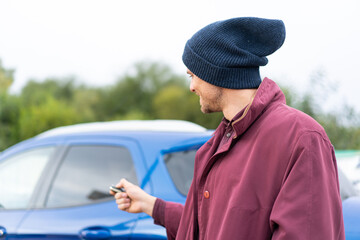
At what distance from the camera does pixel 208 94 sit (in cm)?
186

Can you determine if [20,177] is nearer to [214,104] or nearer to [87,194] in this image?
[87,194]

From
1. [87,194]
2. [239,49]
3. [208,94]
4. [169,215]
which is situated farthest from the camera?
[87,194]

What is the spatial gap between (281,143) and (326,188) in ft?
0.68

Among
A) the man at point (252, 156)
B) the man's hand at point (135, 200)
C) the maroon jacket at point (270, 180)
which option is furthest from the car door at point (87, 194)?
the maroon jacket at point (270, 180)

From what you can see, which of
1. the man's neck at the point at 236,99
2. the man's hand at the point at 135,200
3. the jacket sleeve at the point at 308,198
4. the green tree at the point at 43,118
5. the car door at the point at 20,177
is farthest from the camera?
the green tree at the point at 43,118

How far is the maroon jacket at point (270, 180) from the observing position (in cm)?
148

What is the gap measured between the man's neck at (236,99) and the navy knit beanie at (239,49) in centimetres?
3

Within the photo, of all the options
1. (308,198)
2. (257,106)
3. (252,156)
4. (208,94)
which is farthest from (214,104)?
(308,198)

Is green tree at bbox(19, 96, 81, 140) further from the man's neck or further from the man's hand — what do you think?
the man's neck

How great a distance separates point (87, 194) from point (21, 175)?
76cm

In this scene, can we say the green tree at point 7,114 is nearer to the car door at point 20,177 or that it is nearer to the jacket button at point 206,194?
the car door at point 20,177

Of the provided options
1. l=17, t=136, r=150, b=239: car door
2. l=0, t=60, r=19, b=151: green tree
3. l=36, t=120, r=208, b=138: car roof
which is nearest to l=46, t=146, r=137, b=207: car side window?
l=17, t=136, r=150, b=239: car door

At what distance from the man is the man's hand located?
1.40 feet

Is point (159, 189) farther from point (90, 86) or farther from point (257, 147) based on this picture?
point (90, 86)
